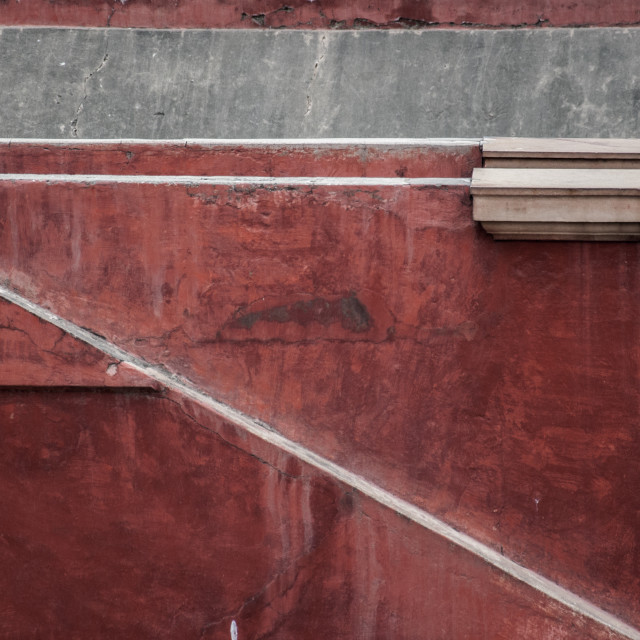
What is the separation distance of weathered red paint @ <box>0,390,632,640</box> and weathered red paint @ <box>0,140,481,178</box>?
0.97 m

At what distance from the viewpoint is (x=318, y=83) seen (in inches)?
210

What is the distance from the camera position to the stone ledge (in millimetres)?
2971

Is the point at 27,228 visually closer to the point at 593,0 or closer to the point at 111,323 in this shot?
the point at 111,323

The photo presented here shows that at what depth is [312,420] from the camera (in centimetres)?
332

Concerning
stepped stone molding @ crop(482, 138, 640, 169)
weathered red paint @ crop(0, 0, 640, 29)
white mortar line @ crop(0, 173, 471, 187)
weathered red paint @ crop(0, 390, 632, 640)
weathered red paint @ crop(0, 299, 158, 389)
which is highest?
weathered red paint @ crop(0, 0, 640, 29)

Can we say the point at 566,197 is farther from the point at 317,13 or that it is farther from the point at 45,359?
the point at 317,13

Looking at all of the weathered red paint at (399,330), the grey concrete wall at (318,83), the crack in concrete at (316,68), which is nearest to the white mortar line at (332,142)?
the weathered red paint at (399,330)

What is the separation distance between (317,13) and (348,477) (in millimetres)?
3380

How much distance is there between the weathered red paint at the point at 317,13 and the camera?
202 inches

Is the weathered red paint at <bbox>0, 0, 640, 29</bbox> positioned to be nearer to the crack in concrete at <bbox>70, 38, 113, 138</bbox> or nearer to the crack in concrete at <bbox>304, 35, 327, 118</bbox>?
the crack in concrete at <bbox>304, 35, 327, 118</bbox>

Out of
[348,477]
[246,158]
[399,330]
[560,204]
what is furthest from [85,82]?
[560,204]

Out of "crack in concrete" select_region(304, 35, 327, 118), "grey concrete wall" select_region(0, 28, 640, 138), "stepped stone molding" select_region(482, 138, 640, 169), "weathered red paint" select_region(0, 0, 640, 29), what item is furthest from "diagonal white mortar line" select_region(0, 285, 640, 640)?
"weathered red paint" select_region(0, 0, 640, 29)

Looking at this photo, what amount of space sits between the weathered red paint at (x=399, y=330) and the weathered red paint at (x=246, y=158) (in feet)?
0.49

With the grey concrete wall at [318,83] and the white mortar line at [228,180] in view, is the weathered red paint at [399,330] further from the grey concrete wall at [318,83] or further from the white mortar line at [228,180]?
the grey concrete wall at [318,83]
